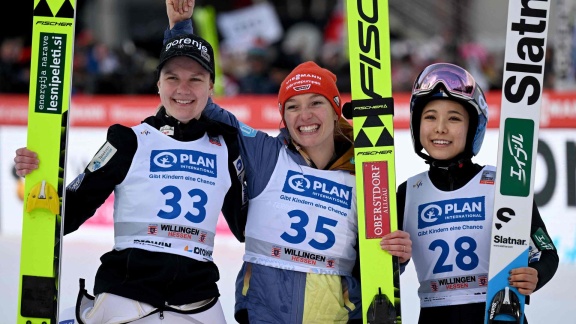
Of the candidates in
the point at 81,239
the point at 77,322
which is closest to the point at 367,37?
the point at 77,322

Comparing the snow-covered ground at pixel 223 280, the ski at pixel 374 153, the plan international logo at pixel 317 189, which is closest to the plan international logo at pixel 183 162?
the plan international logo at pixel 317 189

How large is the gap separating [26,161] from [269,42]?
11.3 m

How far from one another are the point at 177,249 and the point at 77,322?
20.5 inches

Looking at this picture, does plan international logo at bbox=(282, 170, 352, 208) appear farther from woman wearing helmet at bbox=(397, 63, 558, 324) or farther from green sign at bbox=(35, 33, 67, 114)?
green sign at bbox=(35, 33, 67, 114)

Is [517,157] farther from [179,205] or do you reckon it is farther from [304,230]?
[179,205]

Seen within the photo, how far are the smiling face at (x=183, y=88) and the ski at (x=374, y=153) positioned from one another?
2.11 feet

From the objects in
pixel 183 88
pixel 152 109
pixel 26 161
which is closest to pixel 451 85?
pixel 183 88

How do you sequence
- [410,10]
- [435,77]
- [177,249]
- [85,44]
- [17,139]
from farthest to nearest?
[410,10] → [85,44] → [17,139] → [435,77] → [177,249]

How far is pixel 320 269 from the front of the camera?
3855mm

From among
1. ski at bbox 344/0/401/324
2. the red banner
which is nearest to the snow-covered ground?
the red banner

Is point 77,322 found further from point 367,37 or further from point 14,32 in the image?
point 14,32

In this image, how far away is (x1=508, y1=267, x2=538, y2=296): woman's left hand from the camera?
3738mm

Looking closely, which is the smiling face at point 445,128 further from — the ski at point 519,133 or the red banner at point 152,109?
the red banner at point 152,109

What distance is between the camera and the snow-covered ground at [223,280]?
610 centimetres
